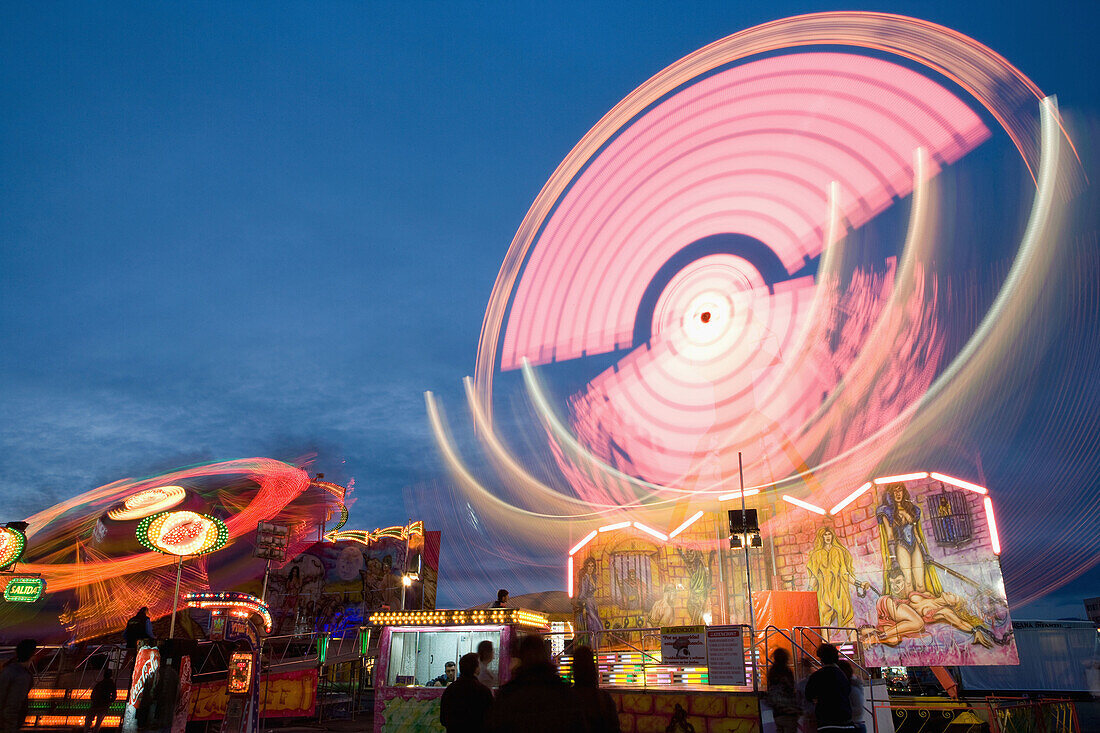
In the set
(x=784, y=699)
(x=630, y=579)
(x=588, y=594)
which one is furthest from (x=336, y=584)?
(x=784, y=699)

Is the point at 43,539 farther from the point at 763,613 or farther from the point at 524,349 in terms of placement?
the point at 763,613

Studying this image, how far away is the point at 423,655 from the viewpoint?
19750 millimetres

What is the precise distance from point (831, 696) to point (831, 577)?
2275 cm

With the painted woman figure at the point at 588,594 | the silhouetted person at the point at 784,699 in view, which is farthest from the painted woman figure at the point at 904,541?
the silhouetted person at the point at 784,699

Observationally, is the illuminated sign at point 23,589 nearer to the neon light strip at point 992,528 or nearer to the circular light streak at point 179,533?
the circular light streak at point 179,533

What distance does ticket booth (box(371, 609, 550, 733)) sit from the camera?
54.2 ft

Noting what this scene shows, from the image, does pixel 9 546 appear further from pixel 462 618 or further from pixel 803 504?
pixel 803 504

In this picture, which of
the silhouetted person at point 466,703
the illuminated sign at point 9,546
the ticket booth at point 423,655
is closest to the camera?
the silhouetted person at point 466,703

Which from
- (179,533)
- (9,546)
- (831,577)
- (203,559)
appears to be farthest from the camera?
(203,559)

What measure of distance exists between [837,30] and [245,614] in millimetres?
25007

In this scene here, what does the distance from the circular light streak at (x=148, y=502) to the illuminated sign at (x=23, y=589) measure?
4.17 m

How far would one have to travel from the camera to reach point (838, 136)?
25.2m

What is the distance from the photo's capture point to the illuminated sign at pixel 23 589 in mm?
23359

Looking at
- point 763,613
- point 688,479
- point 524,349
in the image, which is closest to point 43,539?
point 524,349
